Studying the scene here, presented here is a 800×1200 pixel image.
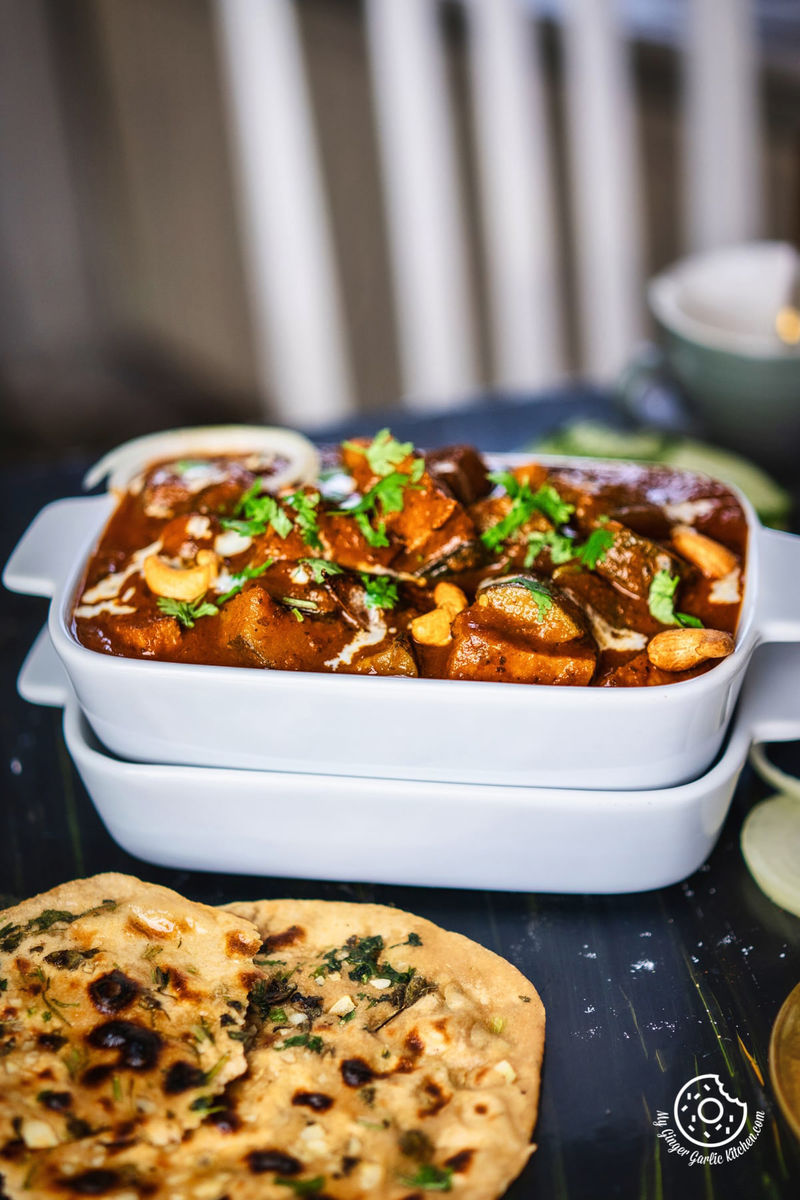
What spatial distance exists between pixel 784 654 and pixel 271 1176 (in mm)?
1430

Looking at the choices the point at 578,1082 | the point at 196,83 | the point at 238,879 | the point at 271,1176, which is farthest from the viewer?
the point at 196,83

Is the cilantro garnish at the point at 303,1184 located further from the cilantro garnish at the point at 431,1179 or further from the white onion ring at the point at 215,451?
the white onion ring at the point at 215,451

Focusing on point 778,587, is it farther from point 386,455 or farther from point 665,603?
point 386,455

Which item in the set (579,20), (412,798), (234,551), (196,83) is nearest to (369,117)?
(196,83)

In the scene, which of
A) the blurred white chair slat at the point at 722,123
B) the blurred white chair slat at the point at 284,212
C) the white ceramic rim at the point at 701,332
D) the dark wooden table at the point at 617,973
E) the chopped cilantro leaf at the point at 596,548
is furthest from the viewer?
the blurred white chair slat at the point at 722,123

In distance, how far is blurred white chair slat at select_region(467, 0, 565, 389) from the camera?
6.28 metres

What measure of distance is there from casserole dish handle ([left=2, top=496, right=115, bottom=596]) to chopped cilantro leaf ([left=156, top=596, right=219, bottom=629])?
0.29 m

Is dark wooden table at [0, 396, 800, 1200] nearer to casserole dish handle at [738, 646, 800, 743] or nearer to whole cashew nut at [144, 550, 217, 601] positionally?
casserole dish handle at [738, 646, 800, 743]

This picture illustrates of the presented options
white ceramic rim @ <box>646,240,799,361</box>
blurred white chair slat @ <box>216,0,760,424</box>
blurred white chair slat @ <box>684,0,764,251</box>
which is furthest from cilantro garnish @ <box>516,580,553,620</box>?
blurred white chair slat @ <box>684,0,764,251</box>

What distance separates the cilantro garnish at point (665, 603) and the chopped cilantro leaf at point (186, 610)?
0.83 m

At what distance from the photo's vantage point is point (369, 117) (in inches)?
285

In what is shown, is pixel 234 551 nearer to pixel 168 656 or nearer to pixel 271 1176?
pixel 168 656

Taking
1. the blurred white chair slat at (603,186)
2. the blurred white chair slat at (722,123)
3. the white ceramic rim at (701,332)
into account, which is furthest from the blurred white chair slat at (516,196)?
the white ceramic rim at (701,332)

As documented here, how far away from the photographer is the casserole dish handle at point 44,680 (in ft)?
7.43
